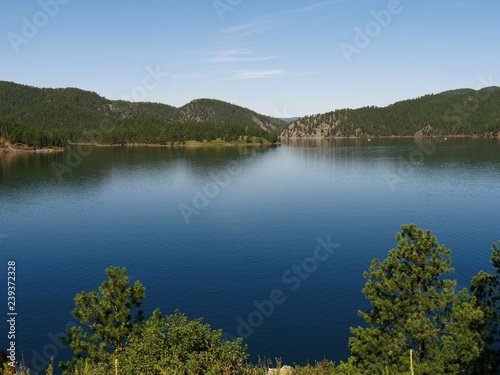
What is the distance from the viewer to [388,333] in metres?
30.5

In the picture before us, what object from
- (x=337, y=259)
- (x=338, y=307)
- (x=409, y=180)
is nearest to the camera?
(x=338, y=307)

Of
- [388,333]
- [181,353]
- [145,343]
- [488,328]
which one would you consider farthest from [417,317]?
[145,343]

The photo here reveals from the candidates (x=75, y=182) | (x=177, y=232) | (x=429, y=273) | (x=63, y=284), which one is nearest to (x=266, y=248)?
(x=177, y=232)

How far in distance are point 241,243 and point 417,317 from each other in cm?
5146

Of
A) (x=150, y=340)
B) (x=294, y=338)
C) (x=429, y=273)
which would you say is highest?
(x=429, y=273)

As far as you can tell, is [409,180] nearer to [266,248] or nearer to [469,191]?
[469,191]

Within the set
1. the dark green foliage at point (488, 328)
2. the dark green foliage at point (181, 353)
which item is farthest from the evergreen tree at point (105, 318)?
the dark green foliage at point (488, 328)

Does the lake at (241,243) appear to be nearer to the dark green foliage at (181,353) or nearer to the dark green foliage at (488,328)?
the dark green foliage at (181,353)

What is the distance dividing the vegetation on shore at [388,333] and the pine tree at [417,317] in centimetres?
7

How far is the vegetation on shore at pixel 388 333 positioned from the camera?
26719 mm

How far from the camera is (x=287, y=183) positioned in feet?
503

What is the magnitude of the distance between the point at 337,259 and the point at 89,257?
147 ft

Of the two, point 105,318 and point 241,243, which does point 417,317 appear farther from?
point 241,243

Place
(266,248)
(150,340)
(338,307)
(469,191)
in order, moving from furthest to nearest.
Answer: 1. (469,191)
2. (266,248)
3. (338,307)
4. (150,340)
